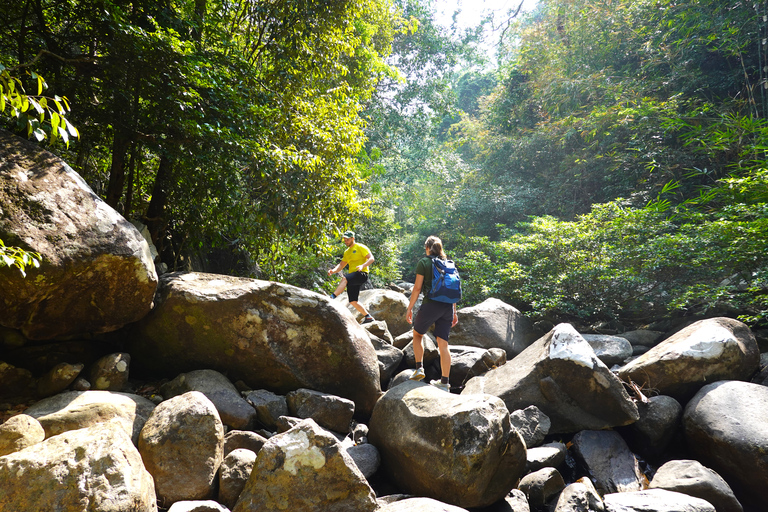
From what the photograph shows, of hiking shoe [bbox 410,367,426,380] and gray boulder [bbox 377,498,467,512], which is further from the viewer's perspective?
hiking shoe [bbox 410,367,426,380]

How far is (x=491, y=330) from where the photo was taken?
340 inches

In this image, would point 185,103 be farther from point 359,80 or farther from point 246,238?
point 359,80

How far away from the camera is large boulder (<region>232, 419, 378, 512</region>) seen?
354 centimetres

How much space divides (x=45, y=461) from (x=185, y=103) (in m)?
4.26

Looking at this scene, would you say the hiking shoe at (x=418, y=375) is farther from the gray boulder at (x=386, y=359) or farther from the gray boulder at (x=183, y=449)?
the gray boulder at (x=183, y=449)

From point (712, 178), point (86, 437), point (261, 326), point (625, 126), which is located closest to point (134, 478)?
point (86, 437)

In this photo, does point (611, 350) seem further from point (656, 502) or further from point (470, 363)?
point (656, 502)

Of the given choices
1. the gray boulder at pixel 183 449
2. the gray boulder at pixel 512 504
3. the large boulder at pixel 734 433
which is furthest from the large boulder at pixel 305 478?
the large boulder at pixel 734 433

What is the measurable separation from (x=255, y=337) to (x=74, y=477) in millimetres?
2629

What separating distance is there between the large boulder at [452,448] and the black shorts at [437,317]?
4.10 ft

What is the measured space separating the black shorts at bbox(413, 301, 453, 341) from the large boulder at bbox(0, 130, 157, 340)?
10.6 feet

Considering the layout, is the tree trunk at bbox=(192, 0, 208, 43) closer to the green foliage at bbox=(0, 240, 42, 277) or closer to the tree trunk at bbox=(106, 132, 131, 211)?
the tree trunk at bbox=(106, 132, 131, 211)

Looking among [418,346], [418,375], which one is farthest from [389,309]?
[418,375]

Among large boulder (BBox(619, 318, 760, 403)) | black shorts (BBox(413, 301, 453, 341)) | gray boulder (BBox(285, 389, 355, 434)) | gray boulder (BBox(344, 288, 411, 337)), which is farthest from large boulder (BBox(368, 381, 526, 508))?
gray boulder (BBox(344, 288, 411, 337))
